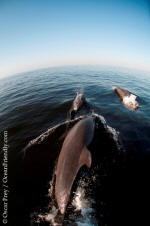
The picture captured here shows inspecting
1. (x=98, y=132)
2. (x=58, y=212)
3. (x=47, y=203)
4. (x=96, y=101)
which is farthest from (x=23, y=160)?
(x=96, y=101)

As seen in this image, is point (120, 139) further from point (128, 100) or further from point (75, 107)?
point (128, 100)

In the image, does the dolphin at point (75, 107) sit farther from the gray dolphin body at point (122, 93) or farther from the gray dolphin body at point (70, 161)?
the gray dolphin body at point (122, 93)

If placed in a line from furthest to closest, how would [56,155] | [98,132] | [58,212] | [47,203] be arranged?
[98,132] < [56,155] < [47,203] < [58,212]

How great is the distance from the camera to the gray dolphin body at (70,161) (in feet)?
14.1

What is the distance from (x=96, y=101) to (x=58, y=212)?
11205 mm

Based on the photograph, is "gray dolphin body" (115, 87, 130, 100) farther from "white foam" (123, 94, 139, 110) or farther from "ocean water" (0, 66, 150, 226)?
"ocean water" (0, 66, 150, 226)

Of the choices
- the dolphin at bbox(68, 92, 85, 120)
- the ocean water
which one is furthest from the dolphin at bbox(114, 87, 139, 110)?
the dolphin at bbox(68, 92, 85, 120)

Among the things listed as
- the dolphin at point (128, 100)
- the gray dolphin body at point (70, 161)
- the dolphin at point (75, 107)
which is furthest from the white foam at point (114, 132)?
the dolphin at point (128, 100)

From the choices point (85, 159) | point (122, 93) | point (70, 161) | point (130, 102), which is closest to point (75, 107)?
point (130, 102)

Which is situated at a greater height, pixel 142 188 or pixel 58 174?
pixel 58 174

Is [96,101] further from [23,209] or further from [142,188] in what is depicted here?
[23,209]

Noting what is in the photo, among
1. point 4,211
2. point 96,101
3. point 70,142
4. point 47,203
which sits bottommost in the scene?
point 4,211

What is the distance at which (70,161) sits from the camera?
4949 mm

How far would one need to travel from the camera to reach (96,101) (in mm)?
14070
